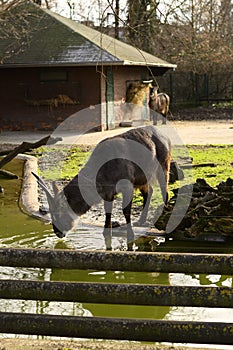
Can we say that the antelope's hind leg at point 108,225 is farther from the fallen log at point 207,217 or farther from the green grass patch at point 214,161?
the green grass patch at point 214,161

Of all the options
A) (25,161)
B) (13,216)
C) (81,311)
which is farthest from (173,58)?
(81,311)

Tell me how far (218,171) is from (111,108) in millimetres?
13143

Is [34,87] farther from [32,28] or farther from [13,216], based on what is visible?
[13,216]

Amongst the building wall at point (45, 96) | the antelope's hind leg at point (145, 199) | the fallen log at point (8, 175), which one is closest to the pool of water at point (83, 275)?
the antelope's hind leg at point (145, 199)

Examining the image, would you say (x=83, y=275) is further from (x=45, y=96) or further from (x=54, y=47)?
(x=54, y=47)

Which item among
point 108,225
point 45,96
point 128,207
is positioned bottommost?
point 45,96

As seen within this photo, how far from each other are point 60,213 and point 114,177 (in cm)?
107

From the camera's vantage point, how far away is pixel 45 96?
2672 cm

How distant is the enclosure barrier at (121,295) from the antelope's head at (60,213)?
12.6ft

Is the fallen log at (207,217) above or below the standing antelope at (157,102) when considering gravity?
above

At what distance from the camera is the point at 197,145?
66.9 feet

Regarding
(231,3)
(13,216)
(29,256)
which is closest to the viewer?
(29,256)

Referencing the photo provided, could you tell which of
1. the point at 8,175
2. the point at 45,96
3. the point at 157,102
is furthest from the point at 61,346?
the point at 157,102

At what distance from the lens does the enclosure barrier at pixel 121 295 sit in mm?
3596
